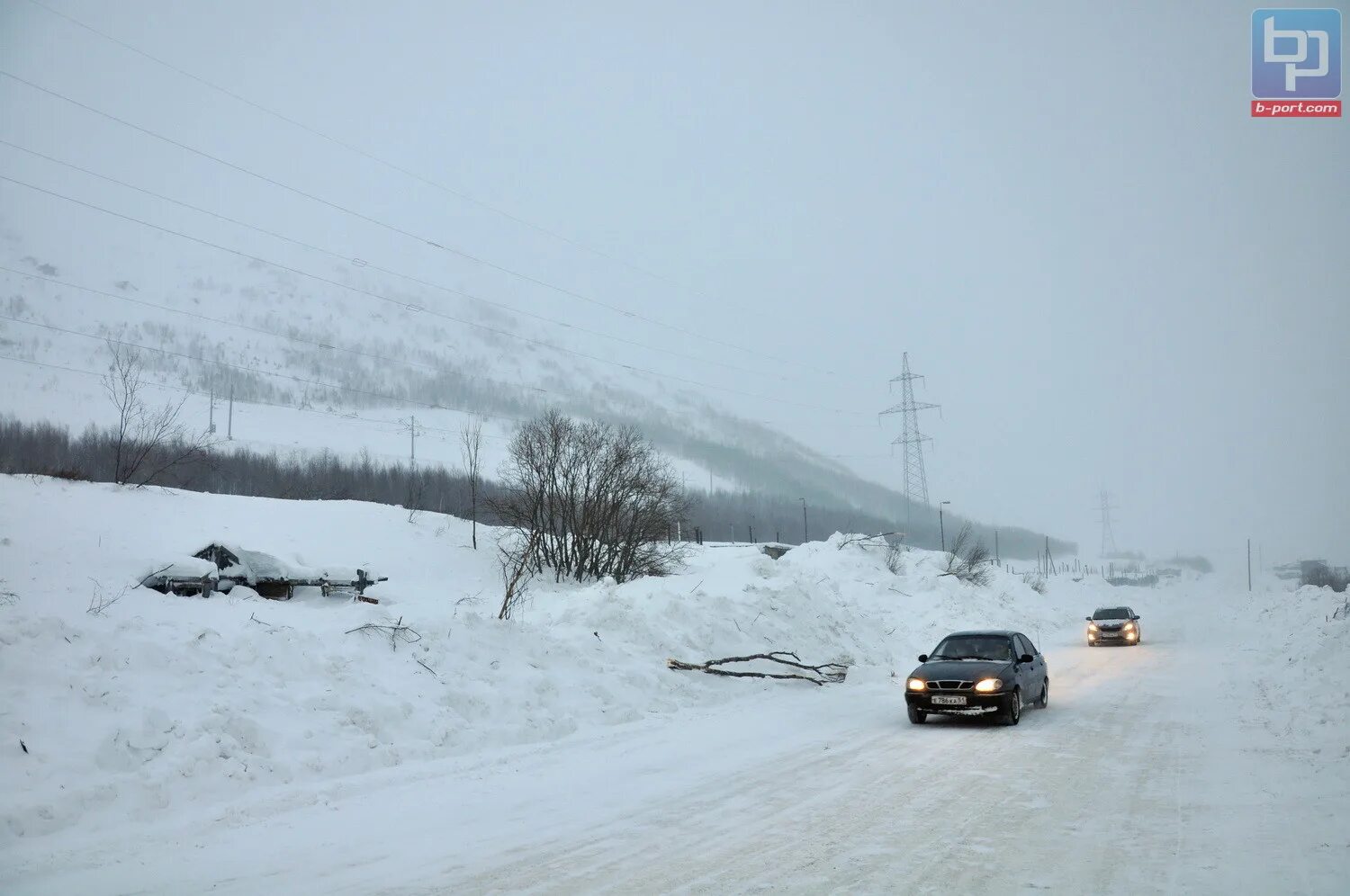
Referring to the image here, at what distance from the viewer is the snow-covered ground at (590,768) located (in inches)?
257

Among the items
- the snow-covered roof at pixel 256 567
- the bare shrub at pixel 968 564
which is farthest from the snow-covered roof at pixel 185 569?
the bare shrub at pixel 968 564

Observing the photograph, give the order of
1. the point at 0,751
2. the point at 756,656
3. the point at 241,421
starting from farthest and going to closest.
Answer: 1. the point at 241,421
2. the point at 756,656
3. the point at 0,751

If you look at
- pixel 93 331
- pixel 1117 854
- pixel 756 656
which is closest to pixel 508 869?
pixel 1117 854

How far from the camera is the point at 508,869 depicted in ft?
21.5

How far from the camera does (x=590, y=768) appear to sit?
10.4m

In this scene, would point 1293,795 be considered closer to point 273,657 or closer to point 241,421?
point 273,657

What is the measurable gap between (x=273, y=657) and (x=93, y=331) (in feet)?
726

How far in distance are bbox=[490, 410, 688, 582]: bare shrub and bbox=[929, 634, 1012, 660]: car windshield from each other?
24129mm

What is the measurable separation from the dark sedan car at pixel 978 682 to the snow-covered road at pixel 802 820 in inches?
14.7

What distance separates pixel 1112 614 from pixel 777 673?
20.4m

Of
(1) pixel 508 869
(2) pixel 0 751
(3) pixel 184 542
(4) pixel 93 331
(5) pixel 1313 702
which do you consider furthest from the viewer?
(4) pixel 93 331

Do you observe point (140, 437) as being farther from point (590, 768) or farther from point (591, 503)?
point (590, 768)

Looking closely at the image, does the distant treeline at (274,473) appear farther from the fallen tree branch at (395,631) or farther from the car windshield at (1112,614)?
the fallen tree branch at (395,631)

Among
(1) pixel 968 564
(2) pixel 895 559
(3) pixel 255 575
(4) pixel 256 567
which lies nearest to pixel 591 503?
(4) pixel 256 567
